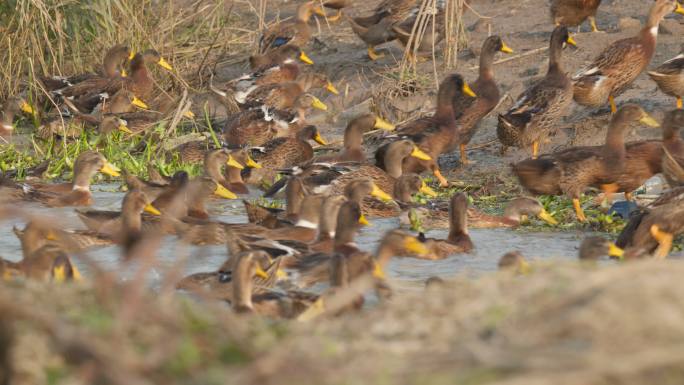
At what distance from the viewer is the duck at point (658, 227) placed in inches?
341

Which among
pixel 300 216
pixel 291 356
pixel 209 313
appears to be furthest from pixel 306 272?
pixel 291 356

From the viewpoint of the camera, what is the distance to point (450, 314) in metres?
4.13

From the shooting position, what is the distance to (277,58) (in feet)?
50.5

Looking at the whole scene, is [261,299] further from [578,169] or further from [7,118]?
[7,118]

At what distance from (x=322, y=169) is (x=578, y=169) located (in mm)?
2469

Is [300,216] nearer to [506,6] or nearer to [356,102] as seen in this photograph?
[356,102]

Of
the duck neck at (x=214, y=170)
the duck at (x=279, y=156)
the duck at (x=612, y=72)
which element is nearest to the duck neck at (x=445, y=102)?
the duck at (x=612, y=72)

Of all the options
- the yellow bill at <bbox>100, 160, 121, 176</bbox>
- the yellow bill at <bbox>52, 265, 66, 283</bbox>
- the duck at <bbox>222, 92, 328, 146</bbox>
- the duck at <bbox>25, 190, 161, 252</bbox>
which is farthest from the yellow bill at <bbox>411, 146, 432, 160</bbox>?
the yellow bill at <bbox>52, 265, 66, 283</bbox>

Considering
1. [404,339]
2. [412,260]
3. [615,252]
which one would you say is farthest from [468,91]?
[404,339]

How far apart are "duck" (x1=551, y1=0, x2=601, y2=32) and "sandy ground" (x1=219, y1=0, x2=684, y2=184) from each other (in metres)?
0.28

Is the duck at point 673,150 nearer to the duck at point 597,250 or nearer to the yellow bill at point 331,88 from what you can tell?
the duck at point 597,250

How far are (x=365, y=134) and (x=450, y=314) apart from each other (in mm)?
9481

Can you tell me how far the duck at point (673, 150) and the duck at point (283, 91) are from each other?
16.6 ft

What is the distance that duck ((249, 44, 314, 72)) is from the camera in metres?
15.4
